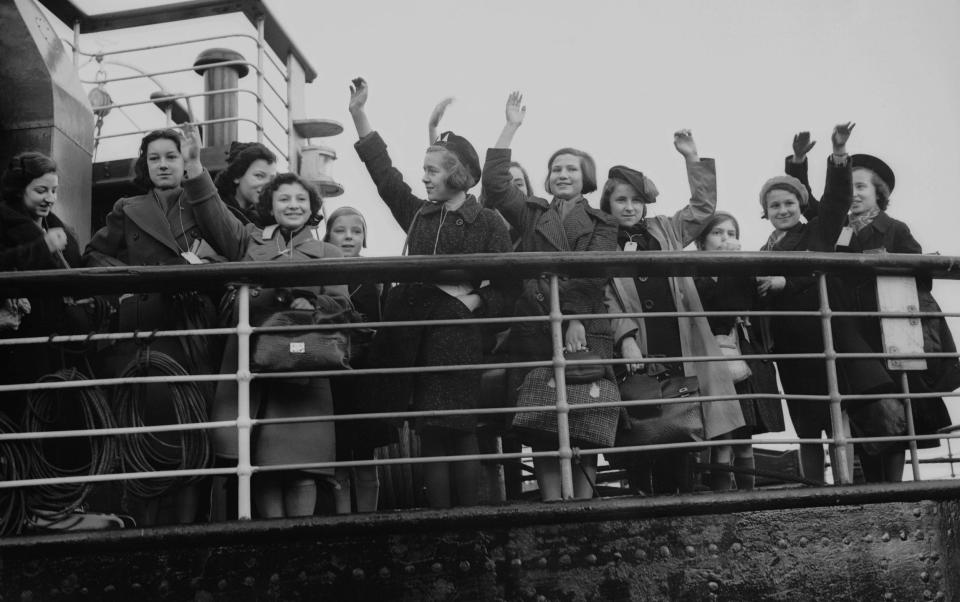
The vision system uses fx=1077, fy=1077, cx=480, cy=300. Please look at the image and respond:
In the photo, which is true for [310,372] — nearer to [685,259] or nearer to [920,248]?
[685,259]

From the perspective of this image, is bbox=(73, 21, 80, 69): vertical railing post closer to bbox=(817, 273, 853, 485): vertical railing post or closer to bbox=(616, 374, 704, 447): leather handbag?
bbox=(616, 374, 704, 447): leather handbag

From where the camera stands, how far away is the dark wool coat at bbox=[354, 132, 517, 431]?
4656 millimetres

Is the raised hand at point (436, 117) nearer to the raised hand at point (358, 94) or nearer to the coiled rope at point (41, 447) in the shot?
the raised hand at point (358, 94)

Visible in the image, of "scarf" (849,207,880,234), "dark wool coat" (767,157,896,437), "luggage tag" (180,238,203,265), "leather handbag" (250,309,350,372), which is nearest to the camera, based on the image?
"leather handbag" (250,309,350,372)

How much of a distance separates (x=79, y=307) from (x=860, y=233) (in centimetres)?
395

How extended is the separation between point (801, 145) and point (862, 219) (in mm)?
518

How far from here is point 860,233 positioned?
5746 mm

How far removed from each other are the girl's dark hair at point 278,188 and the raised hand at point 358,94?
1.75 feet

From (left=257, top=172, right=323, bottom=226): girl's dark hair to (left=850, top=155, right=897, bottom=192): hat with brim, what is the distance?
2918 millimetres

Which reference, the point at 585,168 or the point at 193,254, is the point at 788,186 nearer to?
the point at 585,168

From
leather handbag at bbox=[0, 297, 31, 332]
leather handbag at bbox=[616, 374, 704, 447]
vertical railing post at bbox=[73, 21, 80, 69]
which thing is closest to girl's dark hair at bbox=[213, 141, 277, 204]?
leather handbag at bbox=[0, 297, 31, 332]

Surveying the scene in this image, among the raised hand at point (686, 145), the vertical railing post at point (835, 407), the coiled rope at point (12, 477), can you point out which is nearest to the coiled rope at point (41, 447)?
the coiled rope at point (12, 477)

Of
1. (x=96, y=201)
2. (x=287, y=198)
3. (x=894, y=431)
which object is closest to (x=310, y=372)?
(x=287, y=198)

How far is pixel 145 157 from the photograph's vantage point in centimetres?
530
